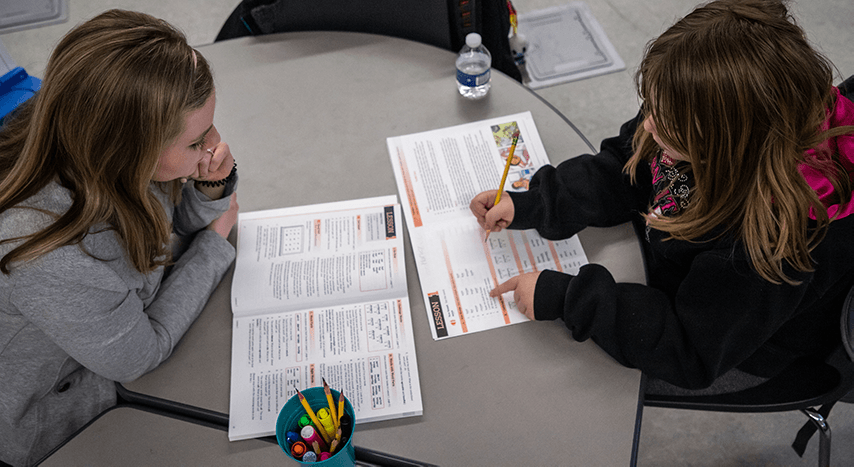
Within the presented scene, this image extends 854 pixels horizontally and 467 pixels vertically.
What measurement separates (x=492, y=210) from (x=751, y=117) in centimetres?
44

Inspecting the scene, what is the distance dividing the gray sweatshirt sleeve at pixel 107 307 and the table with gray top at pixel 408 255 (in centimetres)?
4

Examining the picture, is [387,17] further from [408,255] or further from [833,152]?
[833,152]

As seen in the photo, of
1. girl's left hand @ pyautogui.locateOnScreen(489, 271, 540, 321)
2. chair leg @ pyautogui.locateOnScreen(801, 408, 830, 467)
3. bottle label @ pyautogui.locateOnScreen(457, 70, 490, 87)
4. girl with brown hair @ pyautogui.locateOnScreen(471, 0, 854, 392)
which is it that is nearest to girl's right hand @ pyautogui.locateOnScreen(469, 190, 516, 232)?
girl with brown hair @ pyautogui.locateOnScreen(471, 0, 854, 392)

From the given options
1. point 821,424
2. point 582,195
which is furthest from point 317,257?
point 821,424

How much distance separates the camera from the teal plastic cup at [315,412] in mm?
784

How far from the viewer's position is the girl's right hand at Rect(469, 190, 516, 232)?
108cm

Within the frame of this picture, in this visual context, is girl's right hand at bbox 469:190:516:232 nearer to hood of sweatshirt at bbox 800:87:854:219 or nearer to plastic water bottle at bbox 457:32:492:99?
plastic water bottle at bbox 457:32:492:99

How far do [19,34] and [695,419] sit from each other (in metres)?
3.17

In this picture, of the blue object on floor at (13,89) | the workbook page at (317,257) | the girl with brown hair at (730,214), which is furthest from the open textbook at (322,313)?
the blue object on floor at (13,89)

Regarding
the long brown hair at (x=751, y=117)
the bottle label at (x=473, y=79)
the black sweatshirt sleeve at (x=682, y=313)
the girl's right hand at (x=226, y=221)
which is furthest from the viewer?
the bottle label at (x=473, y=79)

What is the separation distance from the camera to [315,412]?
84 centimetres

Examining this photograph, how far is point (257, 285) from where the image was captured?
3.44ft

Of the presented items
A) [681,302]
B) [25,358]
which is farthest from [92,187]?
[681,302]

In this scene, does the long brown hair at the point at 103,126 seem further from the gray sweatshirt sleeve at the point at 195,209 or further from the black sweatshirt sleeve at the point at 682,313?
the black sweatshirt sleeve at the point at 682,313
